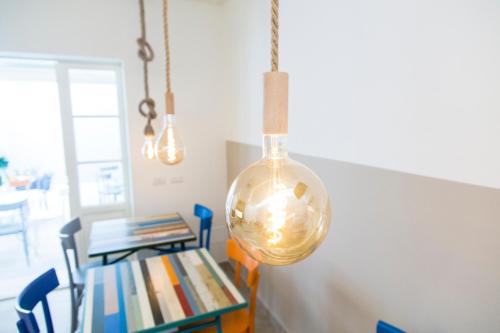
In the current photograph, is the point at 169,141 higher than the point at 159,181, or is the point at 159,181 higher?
the point at 169,141

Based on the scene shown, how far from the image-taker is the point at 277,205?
25.5 inches

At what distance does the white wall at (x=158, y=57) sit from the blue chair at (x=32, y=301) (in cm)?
147

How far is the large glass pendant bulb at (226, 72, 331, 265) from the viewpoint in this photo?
2.12ft

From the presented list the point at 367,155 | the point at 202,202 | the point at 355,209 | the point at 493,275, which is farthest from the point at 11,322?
the point at 493,275

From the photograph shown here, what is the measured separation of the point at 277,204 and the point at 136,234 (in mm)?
2293

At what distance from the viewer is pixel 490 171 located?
3.42 ft

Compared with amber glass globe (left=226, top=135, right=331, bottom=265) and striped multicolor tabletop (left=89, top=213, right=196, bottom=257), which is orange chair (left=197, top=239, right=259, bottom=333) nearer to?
striped multicolor tabletop (left=89, top=213, right=196, bottom=257)

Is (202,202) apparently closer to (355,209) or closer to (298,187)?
(355,209)

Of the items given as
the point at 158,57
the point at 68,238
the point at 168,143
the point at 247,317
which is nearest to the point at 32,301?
the point at 68,238

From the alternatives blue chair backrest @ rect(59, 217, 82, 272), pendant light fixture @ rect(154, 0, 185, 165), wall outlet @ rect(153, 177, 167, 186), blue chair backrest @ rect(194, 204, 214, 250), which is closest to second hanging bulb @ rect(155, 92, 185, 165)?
pendant light fixture @ rect(154, 0, 185, 165)

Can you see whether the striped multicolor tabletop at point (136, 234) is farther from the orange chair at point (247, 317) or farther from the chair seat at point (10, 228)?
the chair seat at point (10, 228)

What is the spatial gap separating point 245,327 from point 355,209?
102 centimetres

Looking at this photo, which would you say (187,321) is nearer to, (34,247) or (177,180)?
(177,180)

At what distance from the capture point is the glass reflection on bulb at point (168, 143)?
5.85 feet
